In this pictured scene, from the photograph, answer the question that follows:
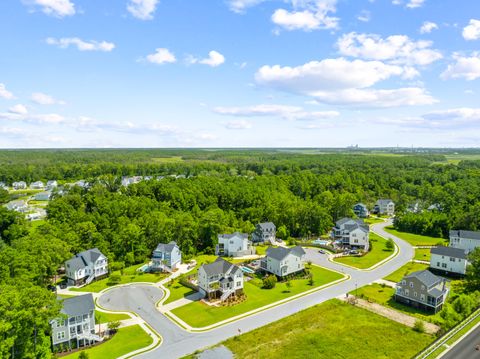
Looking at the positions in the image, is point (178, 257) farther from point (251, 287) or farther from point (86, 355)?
point (86, 355)

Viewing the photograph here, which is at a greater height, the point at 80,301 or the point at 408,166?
the point at 408,166

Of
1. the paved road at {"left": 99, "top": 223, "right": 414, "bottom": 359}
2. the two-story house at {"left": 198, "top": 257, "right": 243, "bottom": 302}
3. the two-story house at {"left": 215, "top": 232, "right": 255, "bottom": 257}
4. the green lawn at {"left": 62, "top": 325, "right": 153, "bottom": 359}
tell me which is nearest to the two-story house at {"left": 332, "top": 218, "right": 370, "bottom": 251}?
the paved road at {"left": 99, "top": 223, "right": 414, "bottom": 359}

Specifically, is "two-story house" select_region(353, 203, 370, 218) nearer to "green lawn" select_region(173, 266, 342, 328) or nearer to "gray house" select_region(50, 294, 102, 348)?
"green lawn" select_region(173, 266, 342, 328)

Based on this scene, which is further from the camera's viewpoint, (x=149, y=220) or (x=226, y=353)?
(x=149, y=220)

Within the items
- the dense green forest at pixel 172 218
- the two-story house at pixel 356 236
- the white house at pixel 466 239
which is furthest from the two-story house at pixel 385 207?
the white house at pixel 466 239

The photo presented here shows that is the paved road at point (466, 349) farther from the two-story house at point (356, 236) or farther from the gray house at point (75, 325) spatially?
the two-story house at point (356, 236)

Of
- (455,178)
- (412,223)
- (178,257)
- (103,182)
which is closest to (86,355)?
(178,257)
